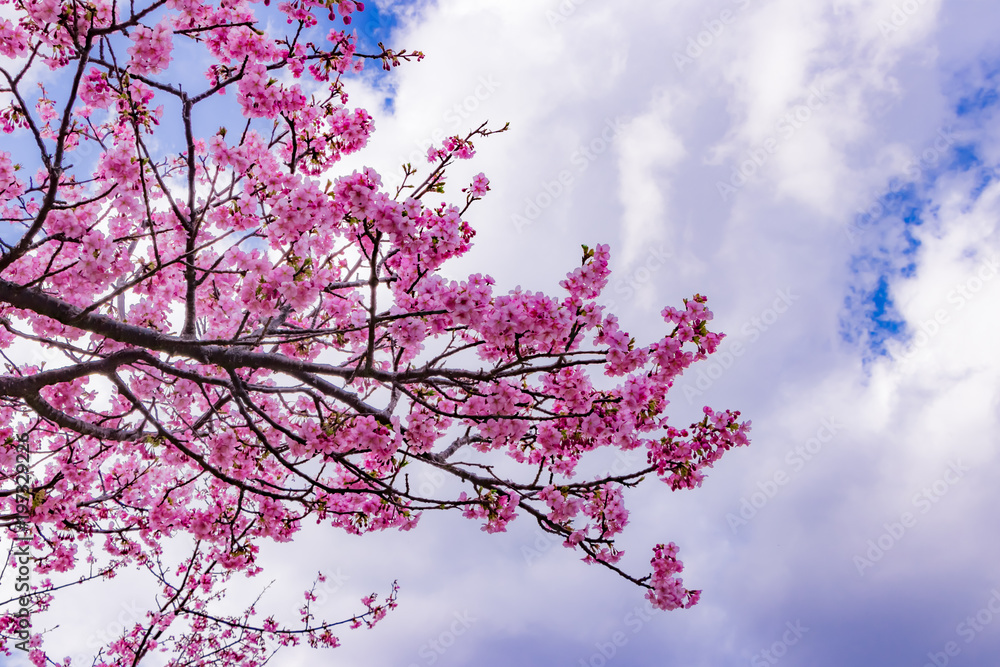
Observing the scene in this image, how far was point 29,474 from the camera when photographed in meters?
7.06

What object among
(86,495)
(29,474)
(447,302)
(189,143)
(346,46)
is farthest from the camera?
(86,495)

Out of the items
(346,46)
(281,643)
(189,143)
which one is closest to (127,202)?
(189,143)

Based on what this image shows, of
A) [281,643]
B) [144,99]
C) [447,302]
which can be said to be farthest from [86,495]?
[447,302]

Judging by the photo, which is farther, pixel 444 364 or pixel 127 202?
pixel 127 202

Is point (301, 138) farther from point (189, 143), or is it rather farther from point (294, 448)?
point (294, 448)

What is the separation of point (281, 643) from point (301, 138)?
8.42m

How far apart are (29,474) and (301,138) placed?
517cm

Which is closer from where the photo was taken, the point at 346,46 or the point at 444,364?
the point at 444,364

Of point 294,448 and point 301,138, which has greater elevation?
point 301,138

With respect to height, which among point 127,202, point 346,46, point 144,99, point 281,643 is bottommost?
point 281,643

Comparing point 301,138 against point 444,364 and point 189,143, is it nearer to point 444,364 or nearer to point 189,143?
point 189,143

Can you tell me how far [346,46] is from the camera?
5996mm

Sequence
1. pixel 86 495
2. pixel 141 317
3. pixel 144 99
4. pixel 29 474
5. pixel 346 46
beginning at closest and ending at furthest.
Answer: pixel 144 99 < pixel 346 46 < pixel 141 317 < pixel 29 474 < pixel 86 495

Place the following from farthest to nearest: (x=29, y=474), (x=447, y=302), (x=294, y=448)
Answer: (x=29, y=474) < (x=294, y=448) < (x=447, y=302)
